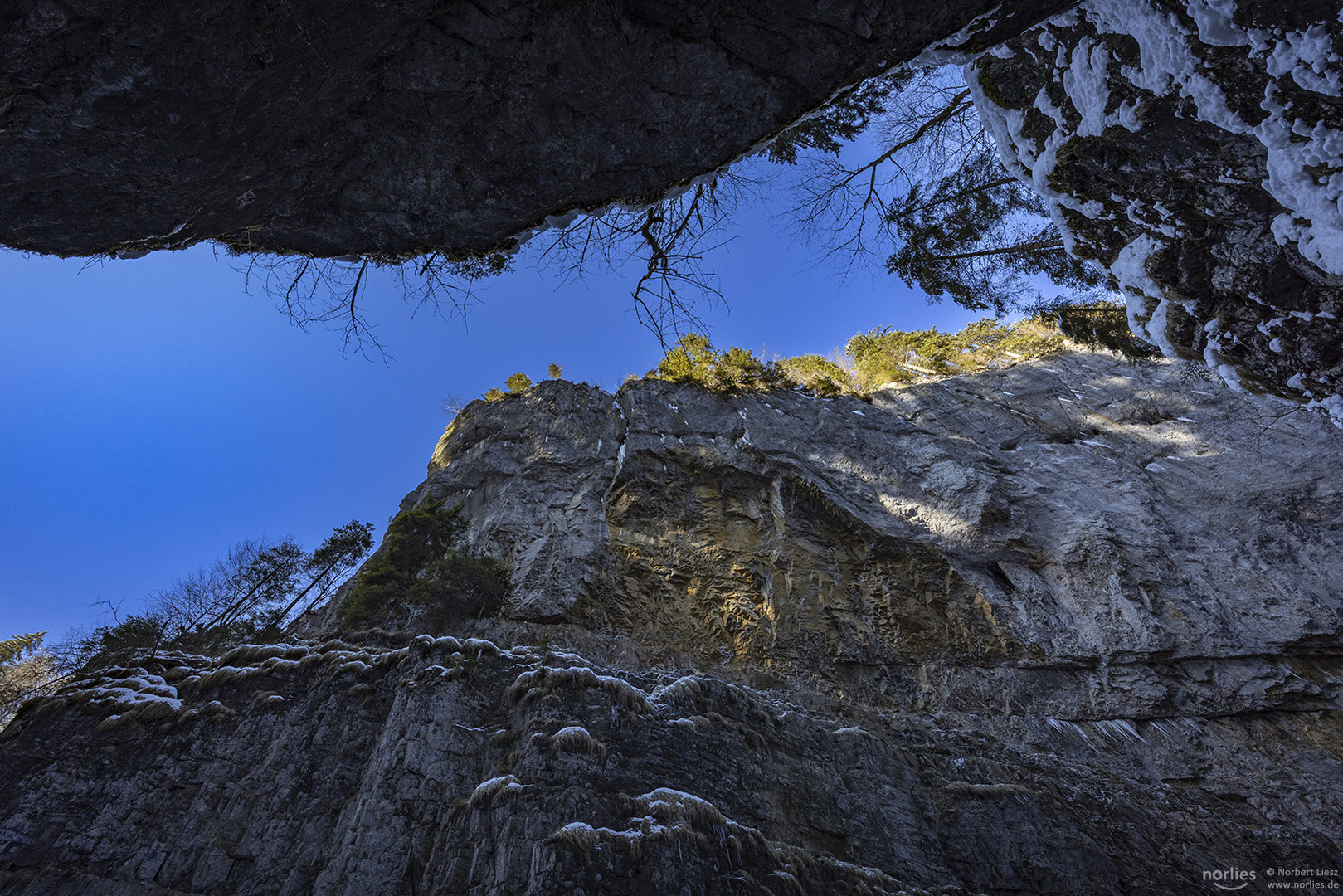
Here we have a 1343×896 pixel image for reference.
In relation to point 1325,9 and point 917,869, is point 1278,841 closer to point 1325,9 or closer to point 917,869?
point 917,869

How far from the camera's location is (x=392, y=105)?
3.91m

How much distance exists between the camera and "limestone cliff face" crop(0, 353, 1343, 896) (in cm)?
A: 636

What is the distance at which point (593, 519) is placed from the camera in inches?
587

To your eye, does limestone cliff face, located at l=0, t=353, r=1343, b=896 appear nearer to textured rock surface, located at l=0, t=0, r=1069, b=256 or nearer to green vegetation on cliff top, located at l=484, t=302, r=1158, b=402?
green vegetation on cliff top, located at l=484, t=302, r=1158, b=402

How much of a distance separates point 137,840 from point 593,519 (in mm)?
9785

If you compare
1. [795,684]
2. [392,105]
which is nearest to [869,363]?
[795,684]

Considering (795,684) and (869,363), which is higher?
(869,363)

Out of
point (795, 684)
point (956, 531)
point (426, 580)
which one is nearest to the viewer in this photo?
point (795, 684)

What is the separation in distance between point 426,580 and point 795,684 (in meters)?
8.86

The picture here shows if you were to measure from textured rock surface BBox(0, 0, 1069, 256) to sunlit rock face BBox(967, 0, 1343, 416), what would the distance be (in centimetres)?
75

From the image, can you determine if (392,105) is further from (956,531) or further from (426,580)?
(956,531)

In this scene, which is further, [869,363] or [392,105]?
[869,363]

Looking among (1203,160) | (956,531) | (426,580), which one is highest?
(956,531)

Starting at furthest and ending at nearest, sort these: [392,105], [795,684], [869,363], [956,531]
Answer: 1. [869,363]
2. [956,531]
3. [795,684]
4. [392,105]
